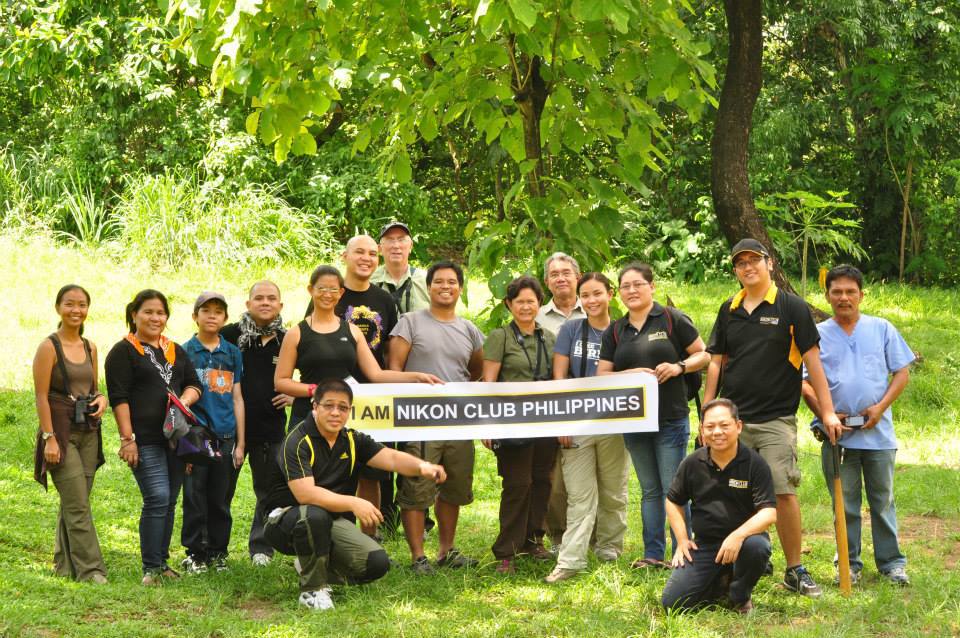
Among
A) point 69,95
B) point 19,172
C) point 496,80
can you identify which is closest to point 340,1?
point 496,80

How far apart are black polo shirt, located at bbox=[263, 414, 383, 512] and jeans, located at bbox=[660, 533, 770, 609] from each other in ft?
5.56

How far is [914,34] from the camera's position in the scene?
52.0 ft

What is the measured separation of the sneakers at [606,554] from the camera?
662cm

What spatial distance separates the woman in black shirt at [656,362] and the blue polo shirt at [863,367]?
70 cm

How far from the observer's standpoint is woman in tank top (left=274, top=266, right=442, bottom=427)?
639 cm

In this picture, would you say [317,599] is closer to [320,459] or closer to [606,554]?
[320,459]

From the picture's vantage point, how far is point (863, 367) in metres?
6.24

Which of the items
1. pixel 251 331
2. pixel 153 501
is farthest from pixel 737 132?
pixel 153 501

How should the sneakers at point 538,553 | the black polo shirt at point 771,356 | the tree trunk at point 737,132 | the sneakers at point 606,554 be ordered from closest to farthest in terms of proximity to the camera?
the black polo shirt at point 771,356
the sneakers at point 606,554
the sneakers at point 538,553
the tree trunk at point 737,132

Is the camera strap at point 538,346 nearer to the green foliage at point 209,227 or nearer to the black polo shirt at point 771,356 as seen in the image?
the black polo shirt at point 771,356

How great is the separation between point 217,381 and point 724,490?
2898mm

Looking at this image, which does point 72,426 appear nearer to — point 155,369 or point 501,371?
point 155,369

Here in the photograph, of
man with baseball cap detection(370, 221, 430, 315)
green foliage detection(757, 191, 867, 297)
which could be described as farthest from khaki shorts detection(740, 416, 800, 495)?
green foliage detection(757, 191, 867, 297)

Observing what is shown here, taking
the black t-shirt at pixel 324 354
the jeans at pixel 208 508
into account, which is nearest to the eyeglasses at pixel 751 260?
the black t-shirt at pixel 324 354
